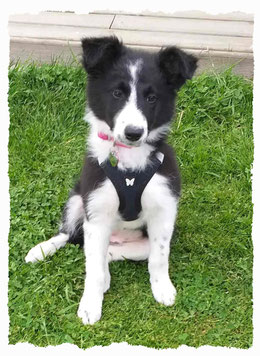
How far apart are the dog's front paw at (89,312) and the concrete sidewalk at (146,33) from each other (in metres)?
2.80

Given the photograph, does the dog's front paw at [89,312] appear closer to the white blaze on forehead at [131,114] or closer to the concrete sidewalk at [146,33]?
the white blaze on forehead at [131,114]

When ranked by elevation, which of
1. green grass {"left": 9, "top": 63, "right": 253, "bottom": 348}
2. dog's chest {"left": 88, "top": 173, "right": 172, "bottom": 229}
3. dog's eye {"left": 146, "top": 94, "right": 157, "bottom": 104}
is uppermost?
dog's eye {"left": 146, "top": 94, "right": 157, "bottom": 104}

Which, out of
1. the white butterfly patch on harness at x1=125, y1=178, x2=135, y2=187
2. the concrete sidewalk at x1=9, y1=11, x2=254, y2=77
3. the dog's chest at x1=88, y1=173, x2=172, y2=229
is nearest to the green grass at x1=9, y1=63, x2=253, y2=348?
the concrete sidewalk at x1=9, y1=11, x2=254, y2=77

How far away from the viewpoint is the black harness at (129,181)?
11.2 feet

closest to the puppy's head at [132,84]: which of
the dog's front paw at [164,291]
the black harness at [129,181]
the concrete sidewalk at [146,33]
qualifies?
the black harness at [129,181]

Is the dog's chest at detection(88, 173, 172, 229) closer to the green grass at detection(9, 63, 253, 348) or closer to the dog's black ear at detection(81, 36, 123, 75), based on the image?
the green grass at detection(9, 63, 253, 348)

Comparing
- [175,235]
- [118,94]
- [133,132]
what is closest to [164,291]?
A: [175,235]

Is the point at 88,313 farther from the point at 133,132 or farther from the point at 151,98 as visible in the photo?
the point at 151,98

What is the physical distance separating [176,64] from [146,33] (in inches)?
101

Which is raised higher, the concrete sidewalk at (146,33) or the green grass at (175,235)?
the concrete sidewalk at (146,33)

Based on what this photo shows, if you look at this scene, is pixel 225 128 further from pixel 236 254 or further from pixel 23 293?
pixel 23 293

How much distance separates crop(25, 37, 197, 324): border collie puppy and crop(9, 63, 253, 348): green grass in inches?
5.4

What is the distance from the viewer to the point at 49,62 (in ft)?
18.3

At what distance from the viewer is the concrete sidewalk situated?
5566 mm
